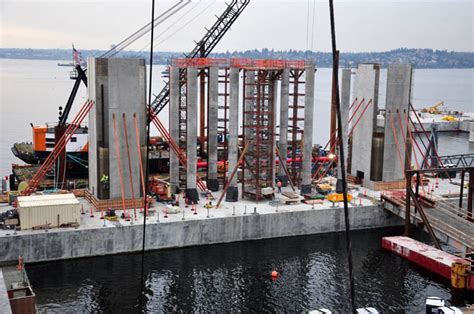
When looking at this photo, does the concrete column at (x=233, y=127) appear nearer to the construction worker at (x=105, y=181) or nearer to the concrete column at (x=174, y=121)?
the concrete column at (x=174, y=121)

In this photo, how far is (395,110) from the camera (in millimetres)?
47062

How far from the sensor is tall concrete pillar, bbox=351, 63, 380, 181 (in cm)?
4775

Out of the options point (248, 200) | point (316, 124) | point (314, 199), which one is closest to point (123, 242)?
point (248, 200)

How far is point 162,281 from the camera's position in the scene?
110 ft

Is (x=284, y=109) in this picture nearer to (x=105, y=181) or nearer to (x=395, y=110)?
(x=395, y=110)

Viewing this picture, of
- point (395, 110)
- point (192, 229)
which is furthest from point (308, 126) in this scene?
point (192, 229)

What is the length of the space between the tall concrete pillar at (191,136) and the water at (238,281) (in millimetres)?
5571

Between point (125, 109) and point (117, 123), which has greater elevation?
point (125, 109)

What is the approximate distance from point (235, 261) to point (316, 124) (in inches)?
3911

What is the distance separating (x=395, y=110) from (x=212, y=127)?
1492cm

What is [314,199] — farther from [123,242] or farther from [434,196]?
[123,242]

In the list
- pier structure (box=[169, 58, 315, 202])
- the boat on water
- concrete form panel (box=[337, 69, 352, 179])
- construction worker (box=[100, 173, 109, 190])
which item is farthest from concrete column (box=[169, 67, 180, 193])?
concrete form panel (box=[337, 69, 352, 179])

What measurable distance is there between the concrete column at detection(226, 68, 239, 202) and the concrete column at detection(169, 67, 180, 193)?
437 centimetres

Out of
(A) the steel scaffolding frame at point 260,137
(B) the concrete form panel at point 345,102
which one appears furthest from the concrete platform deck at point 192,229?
(B) the concrete form panel at point 345,102
